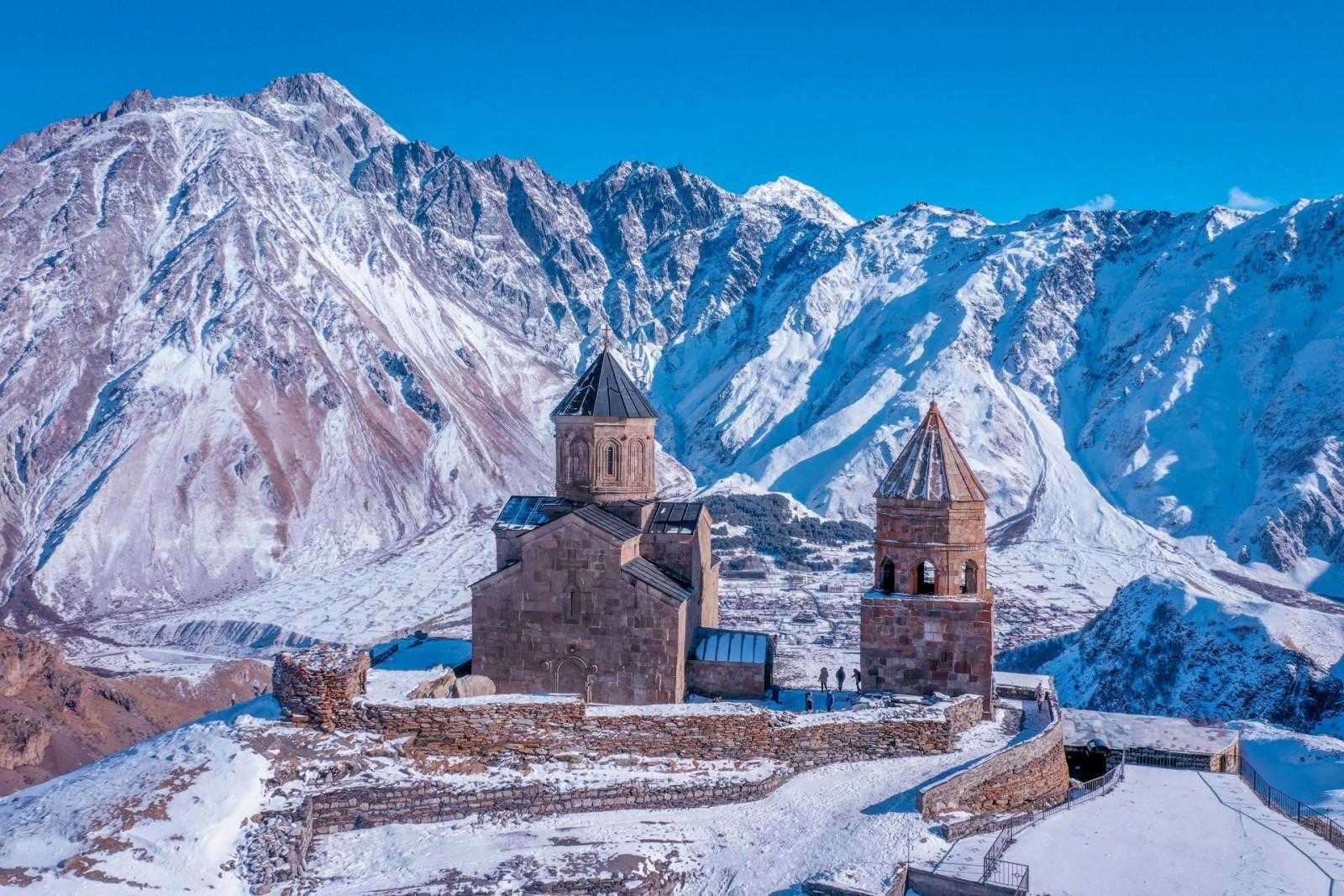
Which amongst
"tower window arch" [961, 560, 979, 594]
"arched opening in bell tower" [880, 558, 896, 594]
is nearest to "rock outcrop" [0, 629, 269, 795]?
"arched opening in bell tower" [880, 558, 896, 594]

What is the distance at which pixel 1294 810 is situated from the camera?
19594 mm

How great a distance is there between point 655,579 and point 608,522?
1.48m

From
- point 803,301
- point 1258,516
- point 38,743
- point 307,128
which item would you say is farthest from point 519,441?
point 307,128

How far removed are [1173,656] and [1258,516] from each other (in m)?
38.1

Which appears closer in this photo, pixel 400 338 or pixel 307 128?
pixel 400 338

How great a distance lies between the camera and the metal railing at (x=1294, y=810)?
1598 cm

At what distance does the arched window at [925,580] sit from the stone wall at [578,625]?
4.49m

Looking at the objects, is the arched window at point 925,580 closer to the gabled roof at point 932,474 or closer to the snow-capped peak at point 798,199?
the gabled roof at point 932,474

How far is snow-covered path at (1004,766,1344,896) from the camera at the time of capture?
12719mm

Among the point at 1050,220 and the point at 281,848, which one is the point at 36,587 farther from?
the point at 1050,220

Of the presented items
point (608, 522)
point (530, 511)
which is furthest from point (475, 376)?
point (608, 522)

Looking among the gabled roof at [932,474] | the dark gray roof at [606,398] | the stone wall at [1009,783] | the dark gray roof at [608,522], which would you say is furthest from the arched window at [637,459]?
the stone wall at [1009,783]

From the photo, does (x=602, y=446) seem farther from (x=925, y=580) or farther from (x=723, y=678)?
(x=925, y=580)

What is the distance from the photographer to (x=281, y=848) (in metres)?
11.9
